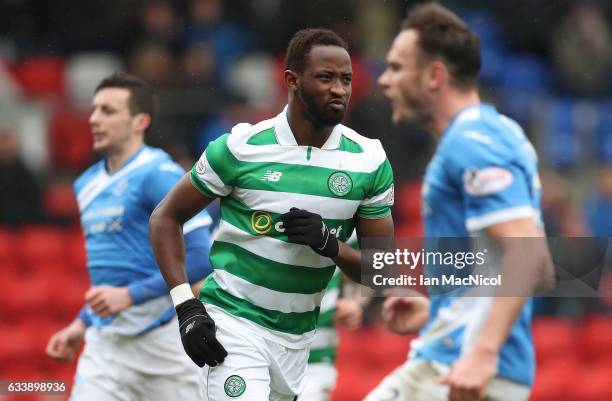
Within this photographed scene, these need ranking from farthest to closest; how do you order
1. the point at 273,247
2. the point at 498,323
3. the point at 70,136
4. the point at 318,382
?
the point at 70,136 → the point at 318,382 → the point at 273,247 → the point at 498,323

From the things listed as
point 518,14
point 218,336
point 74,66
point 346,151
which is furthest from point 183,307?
point 518,14

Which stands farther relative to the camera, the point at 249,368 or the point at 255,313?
the point at 255,313

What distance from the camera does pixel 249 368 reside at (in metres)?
5.02

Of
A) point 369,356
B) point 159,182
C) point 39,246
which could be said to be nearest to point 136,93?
point 159,182

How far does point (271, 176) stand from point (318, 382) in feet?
8.33

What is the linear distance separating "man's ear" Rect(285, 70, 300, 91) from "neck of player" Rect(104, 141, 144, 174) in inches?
69.3

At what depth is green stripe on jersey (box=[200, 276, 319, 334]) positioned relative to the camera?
517 cm

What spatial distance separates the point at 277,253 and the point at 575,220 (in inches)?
308

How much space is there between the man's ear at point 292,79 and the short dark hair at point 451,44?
2.19 feet

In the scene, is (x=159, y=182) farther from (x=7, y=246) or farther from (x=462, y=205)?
(x=7, y=246)

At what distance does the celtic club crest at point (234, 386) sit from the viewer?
4.95 m

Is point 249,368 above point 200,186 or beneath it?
beneath

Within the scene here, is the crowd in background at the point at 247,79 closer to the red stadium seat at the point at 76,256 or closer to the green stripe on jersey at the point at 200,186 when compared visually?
the red stadium seat at the point at 76,256

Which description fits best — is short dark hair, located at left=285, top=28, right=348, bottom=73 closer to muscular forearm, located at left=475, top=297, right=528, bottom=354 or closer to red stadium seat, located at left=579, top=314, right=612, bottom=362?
muscular forearm, located at left=475, top=297, right=528, bottom=354
